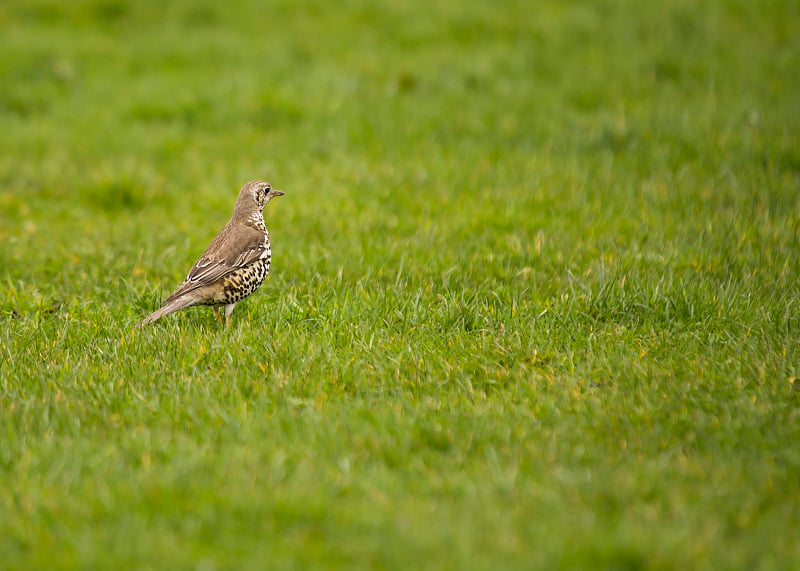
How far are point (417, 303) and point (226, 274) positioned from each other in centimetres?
128

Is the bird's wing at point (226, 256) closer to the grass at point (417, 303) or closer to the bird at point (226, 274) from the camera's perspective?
the bird at point (226, 274)

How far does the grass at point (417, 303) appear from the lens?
3.59 m

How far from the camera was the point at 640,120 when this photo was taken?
9.73 m

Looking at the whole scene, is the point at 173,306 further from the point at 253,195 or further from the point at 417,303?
the point at 417,303

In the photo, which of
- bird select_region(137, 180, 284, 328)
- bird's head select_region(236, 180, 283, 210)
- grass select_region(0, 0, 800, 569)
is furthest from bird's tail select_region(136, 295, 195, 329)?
bird's head select_region(236, 180, 283, 210)

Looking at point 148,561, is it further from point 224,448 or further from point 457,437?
point 457,437

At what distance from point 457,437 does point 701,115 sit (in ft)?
22.5

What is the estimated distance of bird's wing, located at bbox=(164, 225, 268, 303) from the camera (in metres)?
5.65

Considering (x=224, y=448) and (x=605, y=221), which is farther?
(x=605, y=221)

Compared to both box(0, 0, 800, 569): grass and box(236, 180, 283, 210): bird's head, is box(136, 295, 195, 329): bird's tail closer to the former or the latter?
box(0, 0, 800, 569): grass

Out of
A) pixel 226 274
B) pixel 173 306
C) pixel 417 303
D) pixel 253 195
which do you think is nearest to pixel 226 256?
pixel 226 274

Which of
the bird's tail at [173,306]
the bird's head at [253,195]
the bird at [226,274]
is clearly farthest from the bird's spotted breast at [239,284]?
the bird's head at [253,195]

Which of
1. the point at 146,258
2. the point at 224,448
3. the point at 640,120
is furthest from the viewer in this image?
the point at 640,120

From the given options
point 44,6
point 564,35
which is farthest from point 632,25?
point 44,6
